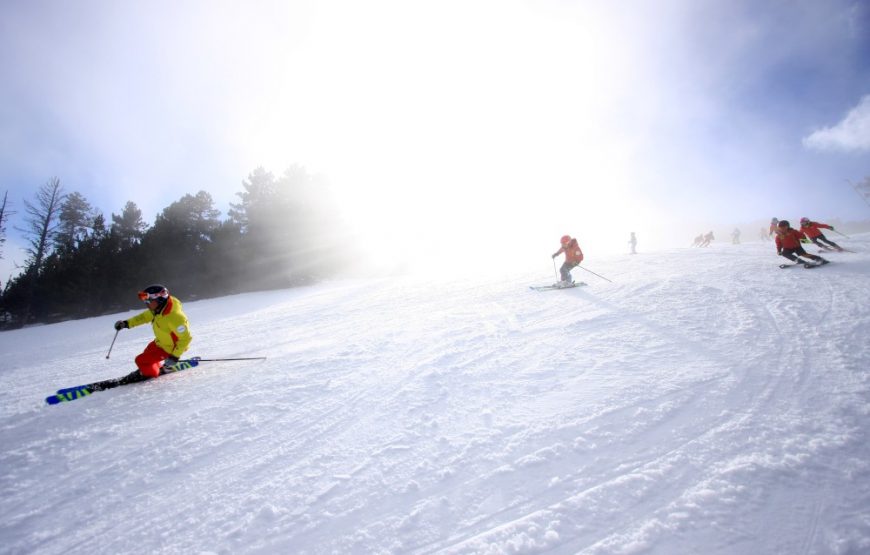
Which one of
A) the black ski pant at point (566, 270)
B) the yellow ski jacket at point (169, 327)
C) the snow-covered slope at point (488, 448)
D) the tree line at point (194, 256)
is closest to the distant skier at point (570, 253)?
the black ski pant at point (566, 270)

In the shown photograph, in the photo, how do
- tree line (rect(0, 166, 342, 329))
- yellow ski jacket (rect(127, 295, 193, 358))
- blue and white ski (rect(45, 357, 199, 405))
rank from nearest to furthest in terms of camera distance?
1. blue and white ski (rect(45, 357, 199, 405))
2. yellow ski jacket (rect(127, 295, 193, 358))
3. tree line (rect(0, 166, 342, 329))

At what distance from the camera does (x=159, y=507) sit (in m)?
2.61

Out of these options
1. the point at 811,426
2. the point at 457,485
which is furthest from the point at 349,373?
the point at 811,426

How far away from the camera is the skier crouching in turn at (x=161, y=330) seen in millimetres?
5586

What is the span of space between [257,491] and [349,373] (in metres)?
2.46

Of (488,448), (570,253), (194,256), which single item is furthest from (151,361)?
(194,256)

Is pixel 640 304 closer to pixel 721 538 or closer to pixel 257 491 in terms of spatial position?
pixel 721 538

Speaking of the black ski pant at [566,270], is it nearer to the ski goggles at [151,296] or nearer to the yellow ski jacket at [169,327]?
the yellow ski jacket at [169,327]

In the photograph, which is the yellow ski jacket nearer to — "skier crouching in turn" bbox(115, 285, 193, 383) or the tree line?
"skier crouching in turn" bbox(115, 285, 193, 383)

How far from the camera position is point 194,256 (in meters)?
27.2

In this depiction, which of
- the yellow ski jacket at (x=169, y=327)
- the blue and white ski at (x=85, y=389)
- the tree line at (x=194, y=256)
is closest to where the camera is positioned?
the blue and white ski at (x=85, y=389)

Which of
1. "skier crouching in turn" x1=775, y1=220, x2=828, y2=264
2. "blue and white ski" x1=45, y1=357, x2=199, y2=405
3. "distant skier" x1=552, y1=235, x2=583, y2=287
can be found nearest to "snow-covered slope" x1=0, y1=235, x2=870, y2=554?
"blue and white ski" x1=45, y1=357, x2=199, y2=405

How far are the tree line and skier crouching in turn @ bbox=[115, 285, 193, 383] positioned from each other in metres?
21.6

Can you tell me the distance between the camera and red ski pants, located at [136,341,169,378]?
18.1 feet
